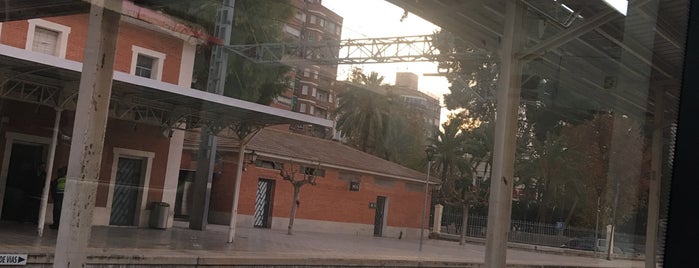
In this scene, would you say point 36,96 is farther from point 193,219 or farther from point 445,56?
point 445,56

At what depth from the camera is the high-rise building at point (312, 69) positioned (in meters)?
8.24

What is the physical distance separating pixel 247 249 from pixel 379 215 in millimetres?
2395

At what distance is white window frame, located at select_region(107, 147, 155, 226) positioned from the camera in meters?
10.0

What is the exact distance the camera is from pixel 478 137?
6.13 m

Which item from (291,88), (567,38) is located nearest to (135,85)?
(291,88)

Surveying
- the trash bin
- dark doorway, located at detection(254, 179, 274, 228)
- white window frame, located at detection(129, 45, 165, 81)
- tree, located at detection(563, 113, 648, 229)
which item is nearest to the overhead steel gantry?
white window frame, located at detection(129, 45, 165, 81)

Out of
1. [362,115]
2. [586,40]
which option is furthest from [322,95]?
[586,40]

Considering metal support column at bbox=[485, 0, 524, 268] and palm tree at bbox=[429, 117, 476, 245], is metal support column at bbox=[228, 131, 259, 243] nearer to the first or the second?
palm tree at bbox=[429, 117, 476, 245]

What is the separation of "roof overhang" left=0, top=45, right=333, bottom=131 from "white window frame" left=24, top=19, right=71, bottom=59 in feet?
0.52

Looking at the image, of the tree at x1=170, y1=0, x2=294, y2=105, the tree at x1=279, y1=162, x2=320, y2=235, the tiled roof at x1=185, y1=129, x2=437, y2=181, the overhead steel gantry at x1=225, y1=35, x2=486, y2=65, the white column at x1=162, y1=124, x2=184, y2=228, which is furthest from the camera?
the tree at x1=279, y1=162, x2=320, y2=235

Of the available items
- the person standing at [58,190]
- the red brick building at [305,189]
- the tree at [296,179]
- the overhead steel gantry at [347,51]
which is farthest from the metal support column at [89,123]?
the tree at [296,179]

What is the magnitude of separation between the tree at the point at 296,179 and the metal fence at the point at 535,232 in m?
4.55

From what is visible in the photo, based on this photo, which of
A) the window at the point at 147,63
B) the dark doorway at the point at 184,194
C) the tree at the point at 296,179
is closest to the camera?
the window at the point at 147,63

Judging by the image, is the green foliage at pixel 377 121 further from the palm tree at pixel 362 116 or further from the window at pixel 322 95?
the window at pixel 322 95
